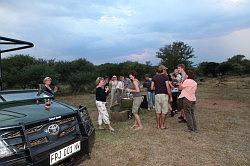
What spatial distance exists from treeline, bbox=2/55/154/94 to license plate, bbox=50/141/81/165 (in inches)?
1062

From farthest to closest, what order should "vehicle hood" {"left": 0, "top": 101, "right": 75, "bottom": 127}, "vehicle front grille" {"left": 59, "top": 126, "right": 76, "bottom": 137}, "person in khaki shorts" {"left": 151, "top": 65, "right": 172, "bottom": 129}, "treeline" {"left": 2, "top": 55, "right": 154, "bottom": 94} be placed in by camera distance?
"treeline" {"left": 2, "top": 55, "right": 154, "bottom": 94} → "person in khaki shorts" {"left": 151, "top": 65, "right": 172, "bottom": 129} → "vehicle front grille" {"left": 59, "top": 126, "right": 76, "bottom": 137} → "vehicle hood" {"left": 0, "top": 101, "right": 75, "bottom": 127}

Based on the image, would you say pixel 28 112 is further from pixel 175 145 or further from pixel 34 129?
pixel 175 145

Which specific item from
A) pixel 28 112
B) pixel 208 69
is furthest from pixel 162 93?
pixel 208 69

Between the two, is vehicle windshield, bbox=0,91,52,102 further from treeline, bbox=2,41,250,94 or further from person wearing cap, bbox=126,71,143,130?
treeline, bbox=2,41,250,94

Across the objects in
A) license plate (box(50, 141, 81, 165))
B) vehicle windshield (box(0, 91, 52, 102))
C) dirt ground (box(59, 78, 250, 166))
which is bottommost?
dirt ground (box(59, 78, 250, 166))

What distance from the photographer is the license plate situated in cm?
444

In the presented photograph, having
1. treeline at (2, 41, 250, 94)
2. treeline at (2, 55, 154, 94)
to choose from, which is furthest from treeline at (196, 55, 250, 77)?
treeline at (2, 55, 154, 94)

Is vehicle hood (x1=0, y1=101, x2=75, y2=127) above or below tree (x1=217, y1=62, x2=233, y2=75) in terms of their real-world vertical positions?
below

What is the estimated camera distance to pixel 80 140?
5.03m

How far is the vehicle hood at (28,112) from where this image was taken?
439 centimetres

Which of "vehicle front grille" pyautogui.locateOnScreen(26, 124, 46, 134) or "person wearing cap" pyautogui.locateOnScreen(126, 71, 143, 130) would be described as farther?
"person wearing cap" pyautogui.locateOnScreen(126, 71, 143, 130)

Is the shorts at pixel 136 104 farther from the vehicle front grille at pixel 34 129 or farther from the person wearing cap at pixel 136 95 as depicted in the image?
the vehicle front grille at pixel 34 129

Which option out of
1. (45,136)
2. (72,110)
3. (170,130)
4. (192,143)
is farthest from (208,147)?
(45,136)

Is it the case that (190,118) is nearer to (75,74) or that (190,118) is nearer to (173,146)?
(173,146)
